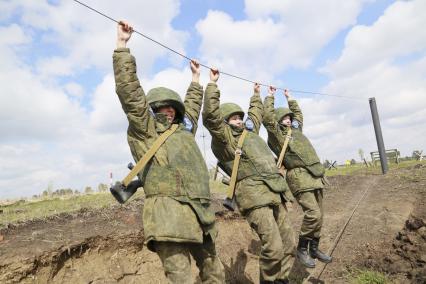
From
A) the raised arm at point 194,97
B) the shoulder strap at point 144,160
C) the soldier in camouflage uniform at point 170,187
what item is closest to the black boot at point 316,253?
the soldier in camouflage uniform at point 170,187

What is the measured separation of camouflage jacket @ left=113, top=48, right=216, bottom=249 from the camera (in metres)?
4.17

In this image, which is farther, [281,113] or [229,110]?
[281,113]

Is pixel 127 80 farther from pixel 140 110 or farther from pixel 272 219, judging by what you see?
pixel 272 219

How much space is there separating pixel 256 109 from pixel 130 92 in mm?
3513

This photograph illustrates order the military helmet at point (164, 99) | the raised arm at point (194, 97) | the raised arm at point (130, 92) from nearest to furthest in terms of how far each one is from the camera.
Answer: the raised arm at point (130, 92), the military helmet at point (164, 99), the raised arm at point (194, 97)

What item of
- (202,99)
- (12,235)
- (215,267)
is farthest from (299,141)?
(12,235)

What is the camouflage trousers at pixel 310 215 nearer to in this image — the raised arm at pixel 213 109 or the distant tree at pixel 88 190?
the raised arm at pixel 213 109

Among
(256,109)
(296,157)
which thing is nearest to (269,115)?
(256,109)

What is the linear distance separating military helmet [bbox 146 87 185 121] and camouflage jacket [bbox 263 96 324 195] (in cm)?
306

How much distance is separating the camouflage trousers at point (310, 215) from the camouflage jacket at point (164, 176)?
10.7 ft

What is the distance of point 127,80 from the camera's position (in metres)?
4.28

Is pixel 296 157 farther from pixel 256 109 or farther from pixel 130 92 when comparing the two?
pixel 130 92

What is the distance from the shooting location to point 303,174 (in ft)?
24.8

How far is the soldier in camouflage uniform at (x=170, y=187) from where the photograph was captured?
4184 mm
